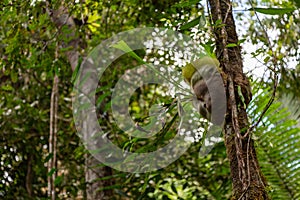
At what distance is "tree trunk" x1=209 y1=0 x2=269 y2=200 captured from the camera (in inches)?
22.1

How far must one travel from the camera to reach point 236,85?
63 centimetres

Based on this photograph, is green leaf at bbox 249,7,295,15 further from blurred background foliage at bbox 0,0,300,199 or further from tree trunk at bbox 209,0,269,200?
blurred background foliage at bbox 0,0,300,199

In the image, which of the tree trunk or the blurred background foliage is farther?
the blurred background foliage

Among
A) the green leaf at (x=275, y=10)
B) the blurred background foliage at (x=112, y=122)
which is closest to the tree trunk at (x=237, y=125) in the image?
the green leaf at (x=275, y=10)

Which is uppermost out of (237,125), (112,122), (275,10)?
(112,122)

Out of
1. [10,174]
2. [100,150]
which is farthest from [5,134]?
[100,150]

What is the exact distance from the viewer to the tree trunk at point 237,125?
0.56m

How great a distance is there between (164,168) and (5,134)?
0.61 meters

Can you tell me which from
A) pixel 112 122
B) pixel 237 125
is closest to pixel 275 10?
pixel 237 125

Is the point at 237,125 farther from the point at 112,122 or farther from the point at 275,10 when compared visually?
the point at 112,122

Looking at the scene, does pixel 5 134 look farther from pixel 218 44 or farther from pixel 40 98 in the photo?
pixel 218 44

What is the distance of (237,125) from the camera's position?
1.90 feet

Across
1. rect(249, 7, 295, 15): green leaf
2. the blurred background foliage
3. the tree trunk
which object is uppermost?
the blurred background foliage

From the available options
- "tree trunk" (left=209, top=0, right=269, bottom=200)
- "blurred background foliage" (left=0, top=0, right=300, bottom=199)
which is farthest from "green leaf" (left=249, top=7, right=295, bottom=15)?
"blurred background foliage" (left=0, top=0, right=300, bottom=199)
